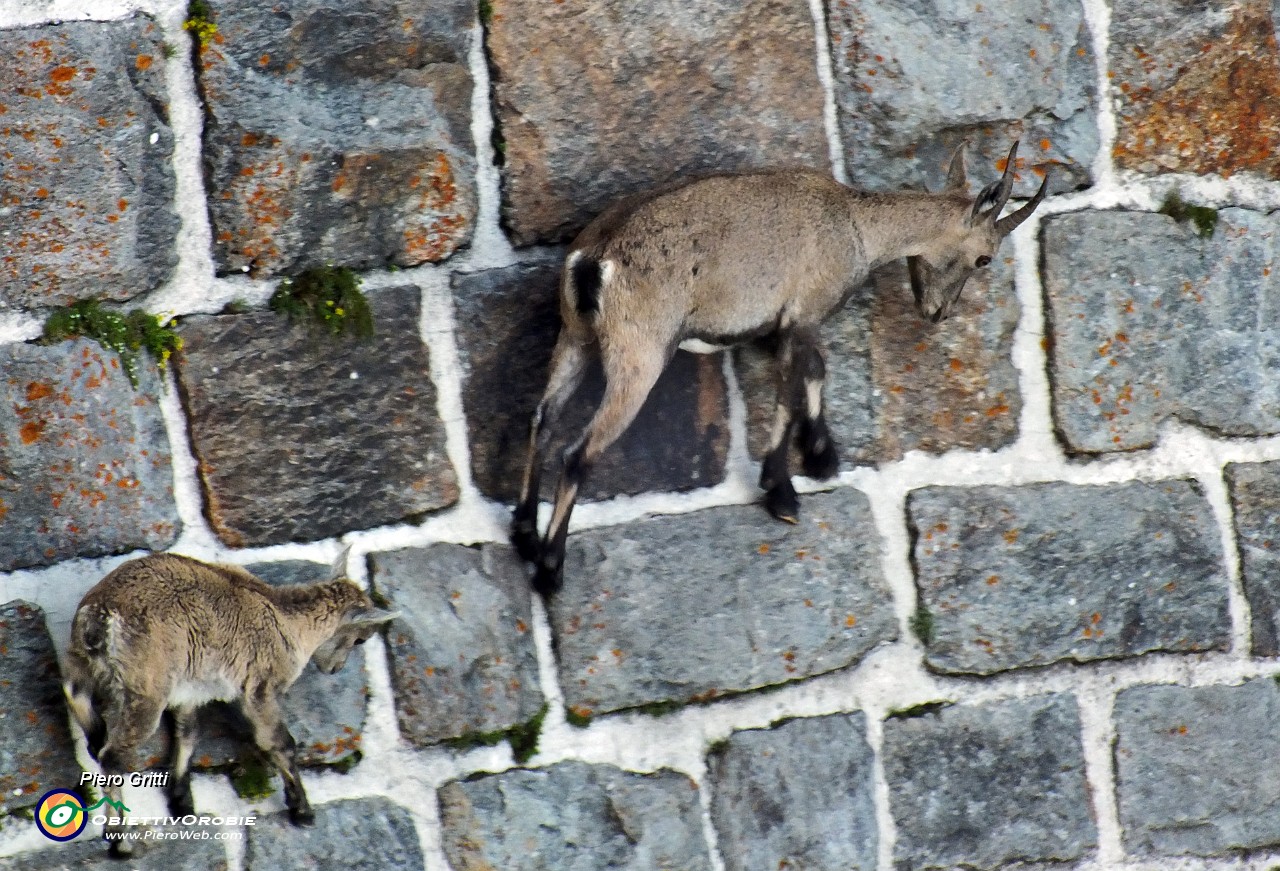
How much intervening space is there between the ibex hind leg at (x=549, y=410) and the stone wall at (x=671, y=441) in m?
0.10

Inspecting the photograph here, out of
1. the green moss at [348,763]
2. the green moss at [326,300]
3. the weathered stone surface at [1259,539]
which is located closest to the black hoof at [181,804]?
the green moss at [348,763]

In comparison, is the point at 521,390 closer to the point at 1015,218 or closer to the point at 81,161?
the point at 81,161

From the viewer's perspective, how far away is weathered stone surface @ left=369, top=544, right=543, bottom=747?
9.80 ft

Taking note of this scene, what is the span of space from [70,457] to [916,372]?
1828mm

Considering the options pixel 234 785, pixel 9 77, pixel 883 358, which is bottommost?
pixel 234 785

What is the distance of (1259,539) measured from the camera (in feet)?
11.4

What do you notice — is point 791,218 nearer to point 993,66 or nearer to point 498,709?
point 993,66

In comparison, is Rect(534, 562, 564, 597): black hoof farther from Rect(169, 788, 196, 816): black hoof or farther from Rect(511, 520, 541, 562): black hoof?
Rect(169, 788, 196, 816): black hoof

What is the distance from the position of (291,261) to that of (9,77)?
0.64m

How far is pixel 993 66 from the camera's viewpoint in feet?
10.7

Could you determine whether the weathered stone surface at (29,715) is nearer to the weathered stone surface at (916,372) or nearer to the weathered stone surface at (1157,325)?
the weathered stone surface at (916,372)

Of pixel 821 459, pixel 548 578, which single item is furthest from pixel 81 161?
pixel 821 459

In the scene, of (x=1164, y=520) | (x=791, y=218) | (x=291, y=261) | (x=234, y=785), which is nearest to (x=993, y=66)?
(x=791, y=218)

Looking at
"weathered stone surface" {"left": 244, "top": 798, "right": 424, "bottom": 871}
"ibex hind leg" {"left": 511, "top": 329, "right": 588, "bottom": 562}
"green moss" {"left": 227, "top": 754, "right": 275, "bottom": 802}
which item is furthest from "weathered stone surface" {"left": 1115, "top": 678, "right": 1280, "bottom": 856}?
"green moss" {"left": 227, "top": 754, "right": 275, "bottom": 802}
